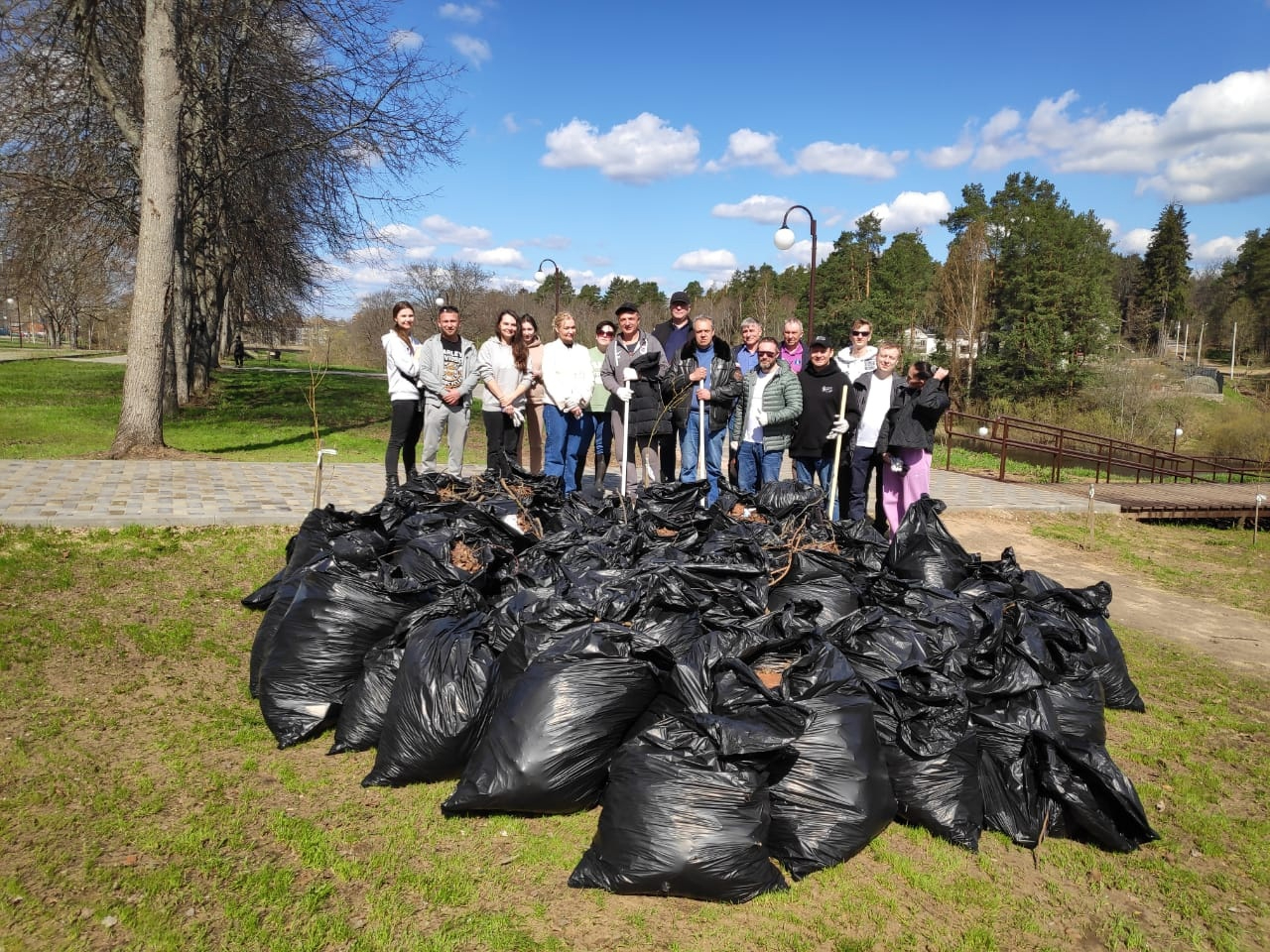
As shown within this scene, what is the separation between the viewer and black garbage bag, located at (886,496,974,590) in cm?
479

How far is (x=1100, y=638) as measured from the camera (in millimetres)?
4156

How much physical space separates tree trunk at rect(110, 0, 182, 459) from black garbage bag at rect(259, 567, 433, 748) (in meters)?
7.65

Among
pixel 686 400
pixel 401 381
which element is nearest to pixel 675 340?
pixel 686 400

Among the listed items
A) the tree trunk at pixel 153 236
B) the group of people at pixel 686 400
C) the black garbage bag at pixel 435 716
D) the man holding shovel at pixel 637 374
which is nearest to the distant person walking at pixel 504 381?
the group of people at pixel 686 400

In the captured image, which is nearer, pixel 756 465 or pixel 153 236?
pixel 756 465

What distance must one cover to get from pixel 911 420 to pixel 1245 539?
7.85m

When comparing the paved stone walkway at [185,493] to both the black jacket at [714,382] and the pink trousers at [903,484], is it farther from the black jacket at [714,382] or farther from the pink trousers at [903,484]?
the pink trousers at [903,484]

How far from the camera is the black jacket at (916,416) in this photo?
20.7 feet

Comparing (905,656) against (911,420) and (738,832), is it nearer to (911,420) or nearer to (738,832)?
(738,832)

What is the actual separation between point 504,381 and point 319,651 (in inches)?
167

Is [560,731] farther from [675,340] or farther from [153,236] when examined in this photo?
[153,236]

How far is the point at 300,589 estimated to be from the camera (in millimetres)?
3779

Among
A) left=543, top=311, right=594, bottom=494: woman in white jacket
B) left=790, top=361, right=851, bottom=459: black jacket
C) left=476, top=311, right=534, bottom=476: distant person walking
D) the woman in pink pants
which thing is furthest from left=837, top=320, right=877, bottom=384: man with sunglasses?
left=476, top=311, right=534, bottom=476: distant person walking

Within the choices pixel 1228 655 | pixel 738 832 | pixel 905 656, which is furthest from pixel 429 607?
pixel 1228 655
